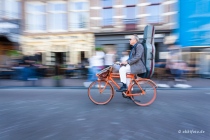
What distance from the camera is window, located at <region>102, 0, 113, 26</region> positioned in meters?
14.0

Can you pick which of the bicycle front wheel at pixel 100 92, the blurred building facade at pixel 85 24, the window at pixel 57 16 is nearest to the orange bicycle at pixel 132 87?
the bicycle front wheel at pixel 100 92

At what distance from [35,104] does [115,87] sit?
217 centimetres

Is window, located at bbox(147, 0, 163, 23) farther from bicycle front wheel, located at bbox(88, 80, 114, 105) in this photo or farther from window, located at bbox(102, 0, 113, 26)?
bicycle front wheel, located at bbox(88, 80, 114, 105)

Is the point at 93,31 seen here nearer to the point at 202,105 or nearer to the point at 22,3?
the point at 22,3

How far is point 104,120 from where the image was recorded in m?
3.57

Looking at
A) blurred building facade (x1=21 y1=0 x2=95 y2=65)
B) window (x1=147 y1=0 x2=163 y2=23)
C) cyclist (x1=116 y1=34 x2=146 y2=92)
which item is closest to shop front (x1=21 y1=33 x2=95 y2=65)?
blurred building facade (x1=21 y1=0 x2=95 y2=65)

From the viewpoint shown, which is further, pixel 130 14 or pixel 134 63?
pixel 130 14

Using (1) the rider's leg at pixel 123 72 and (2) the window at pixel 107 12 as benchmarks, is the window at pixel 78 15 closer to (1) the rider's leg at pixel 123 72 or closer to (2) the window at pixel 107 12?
(2) the window at pixel 107 12

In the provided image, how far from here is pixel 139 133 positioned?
2982mm

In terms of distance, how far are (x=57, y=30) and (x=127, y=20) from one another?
5898 mm

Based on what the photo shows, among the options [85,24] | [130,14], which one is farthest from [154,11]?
[85,24]

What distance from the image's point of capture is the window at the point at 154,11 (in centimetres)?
1320

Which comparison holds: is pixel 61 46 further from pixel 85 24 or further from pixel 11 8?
pixel 11 8

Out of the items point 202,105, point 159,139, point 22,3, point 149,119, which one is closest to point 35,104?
point 149,119
